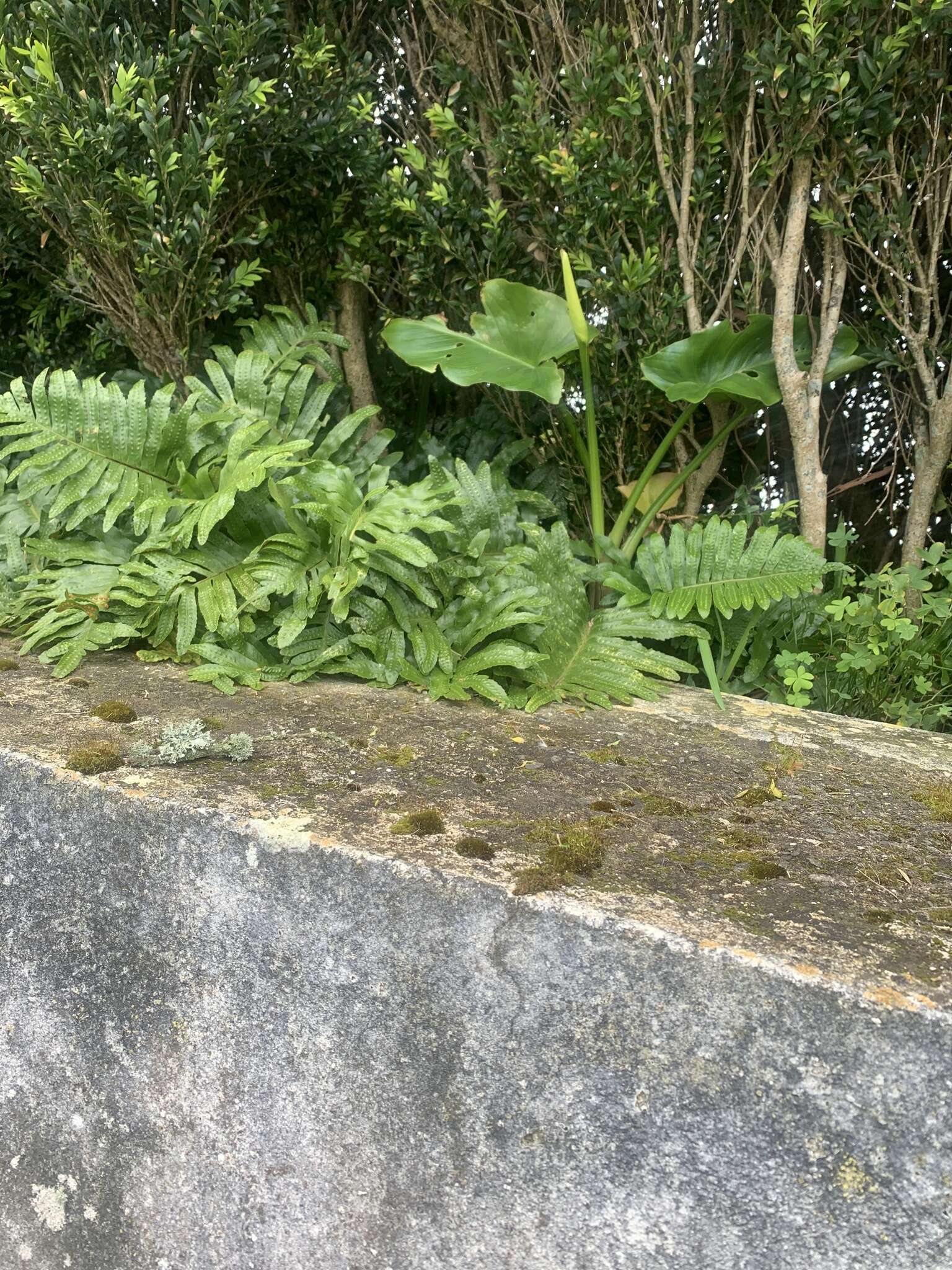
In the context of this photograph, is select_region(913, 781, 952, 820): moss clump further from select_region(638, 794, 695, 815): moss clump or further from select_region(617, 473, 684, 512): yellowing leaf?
select_region(617, 473, 684, 512): yellowing leaf

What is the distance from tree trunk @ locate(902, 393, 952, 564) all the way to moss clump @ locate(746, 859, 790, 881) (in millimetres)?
2042

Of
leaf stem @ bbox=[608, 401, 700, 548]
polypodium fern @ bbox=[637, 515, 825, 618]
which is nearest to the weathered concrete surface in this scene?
polypodium fern @ bbox=[637, 515, 825, 618]

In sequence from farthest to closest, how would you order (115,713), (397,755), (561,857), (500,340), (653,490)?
1. (653,490)
2. (500,340)
3. (115,713)
4. (397,755)
5. (561,857)

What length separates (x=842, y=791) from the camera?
2.14m

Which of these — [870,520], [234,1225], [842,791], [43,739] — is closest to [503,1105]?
[234,1225]

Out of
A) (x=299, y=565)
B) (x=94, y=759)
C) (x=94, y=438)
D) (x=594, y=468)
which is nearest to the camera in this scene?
(x=94, y=759)

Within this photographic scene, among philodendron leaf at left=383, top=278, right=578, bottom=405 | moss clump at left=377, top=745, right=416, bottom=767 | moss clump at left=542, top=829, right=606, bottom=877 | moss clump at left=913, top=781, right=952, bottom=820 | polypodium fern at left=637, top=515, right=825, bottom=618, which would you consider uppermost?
philodendron leaf at left=383, top=278, right=578, bottom=405

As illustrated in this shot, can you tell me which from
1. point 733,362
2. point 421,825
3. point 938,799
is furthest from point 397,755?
point 733,362

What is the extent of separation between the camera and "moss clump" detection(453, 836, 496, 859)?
162 centimetres

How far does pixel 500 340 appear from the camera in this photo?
3242 mm

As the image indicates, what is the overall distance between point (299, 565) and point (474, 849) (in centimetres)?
144

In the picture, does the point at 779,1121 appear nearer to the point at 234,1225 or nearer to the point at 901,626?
the point at 234,1225

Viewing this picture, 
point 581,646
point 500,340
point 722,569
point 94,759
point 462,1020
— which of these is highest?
point 500,340

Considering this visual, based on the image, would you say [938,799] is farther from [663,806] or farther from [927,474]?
[927,474]
